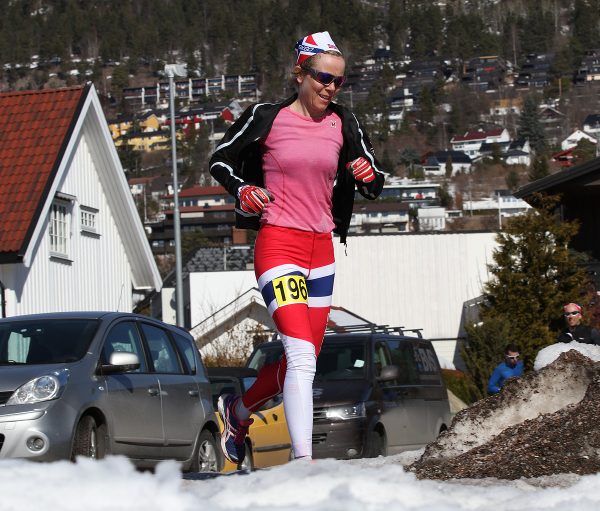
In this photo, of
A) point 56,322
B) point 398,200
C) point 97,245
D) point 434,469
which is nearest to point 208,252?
point 97,245

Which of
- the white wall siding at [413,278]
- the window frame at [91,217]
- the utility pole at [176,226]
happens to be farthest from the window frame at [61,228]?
the white wall siding at [413,278]

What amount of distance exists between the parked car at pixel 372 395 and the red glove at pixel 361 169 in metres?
8.06

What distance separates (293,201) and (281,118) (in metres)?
0.39

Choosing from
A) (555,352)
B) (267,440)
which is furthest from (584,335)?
(555,352)

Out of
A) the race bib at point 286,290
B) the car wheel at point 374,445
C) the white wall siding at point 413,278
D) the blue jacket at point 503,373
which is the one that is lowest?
the white wall siding at point 413,278

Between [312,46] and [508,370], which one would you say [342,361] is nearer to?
[508,370]

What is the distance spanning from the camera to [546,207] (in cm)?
3984

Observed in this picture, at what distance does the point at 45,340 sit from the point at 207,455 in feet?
7.50

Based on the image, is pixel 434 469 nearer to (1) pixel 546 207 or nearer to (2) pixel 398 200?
(1) pixel 546 207

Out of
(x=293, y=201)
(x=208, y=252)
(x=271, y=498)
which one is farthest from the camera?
(x=208, y=252)

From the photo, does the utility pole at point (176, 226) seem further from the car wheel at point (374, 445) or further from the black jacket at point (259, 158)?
the black jacket at point (259, 158)

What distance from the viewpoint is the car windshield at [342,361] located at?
1524 cm

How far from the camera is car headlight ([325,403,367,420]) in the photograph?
47.4 feet

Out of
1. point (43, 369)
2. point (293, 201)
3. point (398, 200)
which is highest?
point (293, 201)
